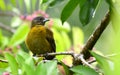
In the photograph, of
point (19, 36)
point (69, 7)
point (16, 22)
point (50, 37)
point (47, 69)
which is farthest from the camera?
point (16, 22)

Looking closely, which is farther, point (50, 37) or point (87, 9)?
point (50, 37)

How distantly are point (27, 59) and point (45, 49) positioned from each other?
5.59 ft

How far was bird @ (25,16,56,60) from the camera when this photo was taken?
10.9 ft

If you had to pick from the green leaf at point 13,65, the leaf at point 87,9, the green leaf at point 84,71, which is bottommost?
the green leaf at point 84,71

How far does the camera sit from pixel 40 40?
137 inches

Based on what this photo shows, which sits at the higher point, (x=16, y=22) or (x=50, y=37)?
(x=16, y=22)

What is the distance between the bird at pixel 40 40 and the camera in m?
3.31

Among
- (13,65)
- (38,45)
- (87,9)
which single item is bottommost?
(38,45)

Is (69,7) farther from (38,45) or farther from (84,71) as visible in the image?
(38,45)

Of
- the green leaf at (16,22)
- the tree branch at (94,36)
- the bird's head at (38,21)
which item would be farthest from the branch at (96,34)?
the green leaf at (16,22)

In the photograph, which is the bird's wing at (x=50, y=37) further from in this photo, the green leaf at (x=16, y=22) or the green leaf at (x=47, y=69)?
the green leaf at (x=47, y=69)

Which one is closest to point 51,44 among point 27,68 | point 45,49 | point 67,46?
point 45,49

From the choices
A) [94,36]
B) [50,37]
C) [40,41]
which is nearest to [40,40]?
[40,41]

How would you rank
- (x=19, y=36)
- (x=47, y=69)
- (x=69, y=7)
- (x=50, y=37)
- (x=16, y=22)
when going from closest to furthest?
(x=47, y=69), (x=69, y=7), (x=50, y=37), (x=19, y=36), (x=16, y=22)
